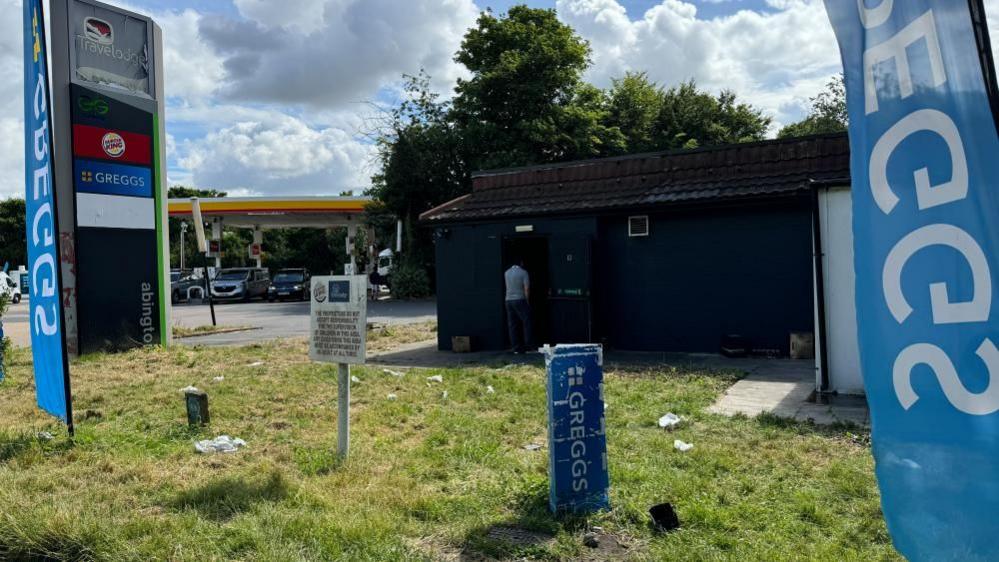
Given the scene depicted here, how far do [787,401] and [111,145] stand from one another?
40.6 feet

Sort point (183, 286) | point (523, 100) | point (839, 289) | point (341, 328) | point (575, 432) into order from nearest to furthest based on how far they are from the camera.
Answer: point (575, 432), point (341, 328), point (839, 289), point (523, 100), point (183, 286)

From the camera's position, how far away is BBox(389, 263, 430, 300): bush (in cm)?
3098

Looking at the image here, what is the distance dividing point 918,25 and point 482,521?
3510mm

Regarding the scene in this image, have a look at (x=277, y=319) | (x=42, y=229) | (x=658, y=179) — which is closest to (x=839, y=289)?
(x=658, y=179)

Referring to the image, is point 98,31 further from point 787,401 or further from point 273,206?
point 273,206

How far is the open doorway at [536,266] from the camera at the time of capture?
543 inches

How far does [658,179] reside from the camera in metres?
13.0

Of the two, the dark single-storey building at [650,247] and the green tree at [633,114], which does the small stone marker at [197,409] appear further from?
the green tree at [633,114]

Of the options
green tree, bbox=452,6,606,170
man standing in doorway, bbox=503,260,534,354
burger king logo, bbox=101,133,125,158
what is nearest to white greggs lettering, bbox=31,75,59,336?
burger king logo, bbox=101,133,125,158

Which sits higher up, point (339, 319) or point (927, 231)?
point (927, 231)

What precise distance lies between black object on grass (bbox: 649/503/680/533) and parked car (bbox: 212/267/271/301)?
33169mm

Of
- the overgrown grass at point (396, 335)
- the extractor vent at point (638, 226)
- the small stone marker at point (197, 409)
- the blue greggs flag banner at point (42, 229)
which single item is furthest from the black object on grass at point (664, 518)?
the overgrown grass at point (396, 335)

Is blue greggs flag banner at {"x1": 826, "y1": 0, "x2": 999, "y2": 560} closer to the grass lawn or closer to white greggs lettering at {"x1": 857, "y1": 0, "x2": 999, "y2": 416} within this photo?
white greggs lettering at {"x1": 857, "y1": 0, "x2": 999, "y2": 416}

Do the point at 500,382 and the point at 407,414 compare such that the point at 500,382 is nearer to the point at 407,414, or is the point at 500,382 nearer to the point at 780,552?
the point at 407,414
